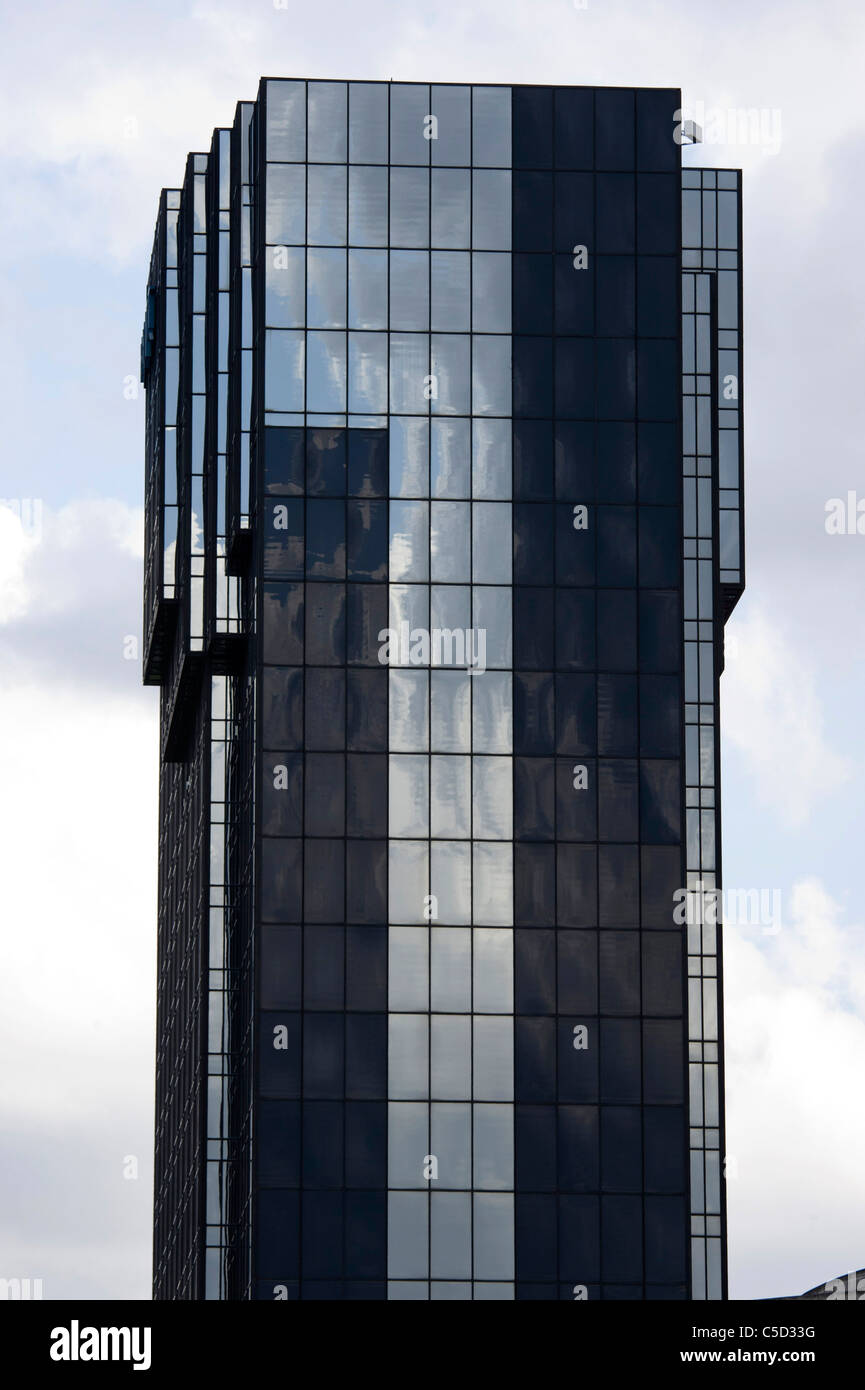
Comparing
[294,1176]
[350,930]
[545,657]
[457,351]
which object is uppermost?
[457,351]

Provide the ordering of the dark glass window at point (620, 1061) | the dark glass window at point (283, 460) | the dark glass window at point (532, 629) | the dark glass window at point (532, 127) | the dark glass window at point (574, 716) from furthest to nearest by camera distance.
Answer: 1. the dark glass window at point (532, 127)
2. the dark glass window at point (283, 460)
3. the dark glass window at point (532, 629)
4. the dark glass window at point (574, 716)
5. the dark glass window at point (620, 1061)

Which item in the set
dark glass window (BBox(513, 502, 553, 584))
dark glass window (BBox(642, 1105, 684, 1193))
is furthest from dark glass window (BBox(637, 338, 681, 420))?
dark glass window (BBox(642, 1105, 684, 1193))

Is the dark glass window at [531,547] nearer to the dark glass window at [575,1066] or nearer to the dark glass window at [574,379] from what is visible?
the dark glass window at [574,379]

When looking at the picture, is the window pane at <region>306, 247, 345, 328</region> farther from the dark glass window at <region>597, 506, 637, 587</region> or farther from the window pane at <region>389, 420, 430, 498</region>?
the dark glass window at <region>597, 506, 637, 587</region>

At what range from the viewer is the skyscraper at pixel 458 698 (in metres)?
96.2

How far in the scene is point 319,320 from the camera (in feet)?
338

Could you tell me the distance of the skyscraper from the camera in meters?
96.2

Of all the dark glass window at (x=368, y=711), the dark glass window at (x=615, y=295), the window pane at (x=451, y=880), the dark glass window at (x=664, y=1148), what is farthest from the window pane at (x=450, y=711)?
the dark glass window at (x=615, y=295)

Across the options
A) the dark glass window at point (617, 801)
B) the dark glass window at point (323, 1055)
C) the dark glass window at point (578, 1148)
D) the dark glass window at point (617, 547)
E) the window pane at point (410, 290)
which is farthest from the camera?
the window pane at point (410, 290)

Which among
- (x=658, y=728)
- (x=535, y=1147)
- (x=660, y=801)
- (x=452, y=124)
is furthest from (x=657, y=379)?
(x=535, y=1147)

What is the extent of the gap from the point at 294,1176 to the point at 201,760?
42.0m
